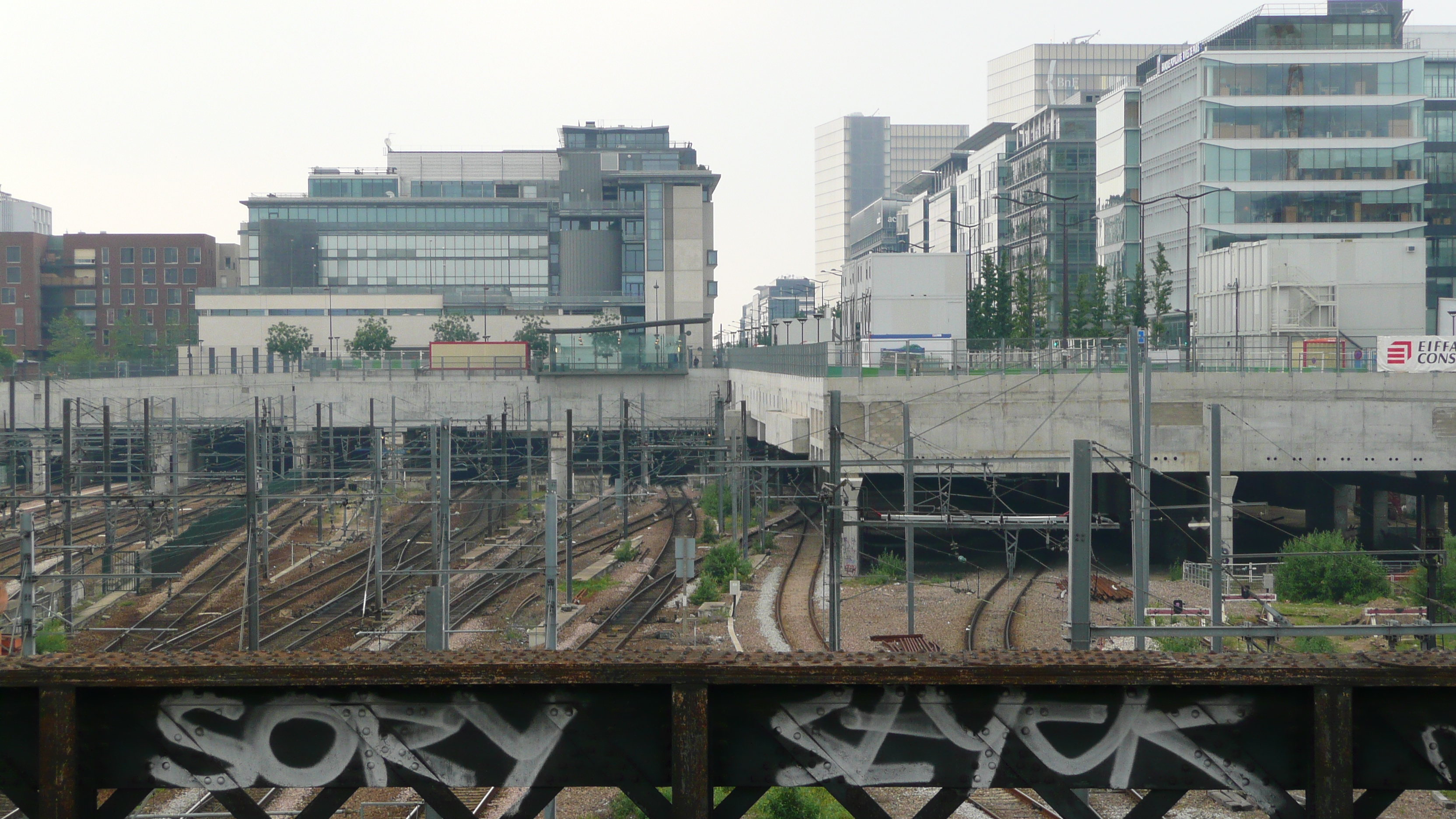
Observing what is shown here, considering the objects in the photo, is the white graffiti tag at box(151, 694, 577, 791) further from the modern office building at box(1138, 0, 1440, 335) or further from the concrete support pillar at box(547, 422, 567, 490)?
the modern office building at box(1138, 0, 1440, 335)

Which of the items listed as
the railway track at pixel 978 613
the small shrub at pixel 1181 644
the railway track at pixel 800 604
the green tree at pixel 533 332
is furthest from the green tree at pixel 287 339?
the small shrub at pixel 1181 644

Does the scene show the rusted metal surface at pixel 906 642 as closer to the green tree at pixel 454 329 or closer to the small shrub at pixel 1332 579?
the small shrub at pixel 1332 579

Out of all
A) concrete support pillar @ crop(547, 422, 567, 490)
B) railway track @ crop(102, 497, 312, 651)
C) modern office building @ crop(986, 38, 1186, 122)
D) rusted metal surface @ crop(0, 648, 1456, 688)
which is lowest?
railway track @ crop(102, 497, 312, 651)

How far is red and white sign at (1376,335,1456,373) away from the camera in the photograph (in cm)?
3244

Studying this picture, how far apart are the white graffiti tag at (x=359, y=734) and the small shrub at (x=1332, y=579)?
2571cm

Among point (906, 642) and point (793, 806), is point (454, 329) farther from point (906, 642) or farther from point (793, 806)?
point (793, 806)

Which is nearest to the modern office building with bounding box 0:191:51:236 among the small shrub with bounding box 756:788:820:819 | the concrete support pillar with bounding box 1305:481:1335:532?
the concrete support pillar with bounding box 1305:481:1335:532

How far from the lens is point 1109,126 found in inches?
2985

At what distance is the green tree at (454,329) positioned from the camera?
87.1m

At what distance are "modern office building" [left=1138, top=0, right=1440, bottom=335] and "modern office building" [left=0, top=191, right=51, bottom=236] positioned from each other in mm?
126671

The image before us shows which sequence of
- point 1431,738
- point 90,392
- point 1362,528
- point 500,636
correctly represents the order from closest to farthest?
point 1431,738
point 500,636
point 1362,528
point 90,392

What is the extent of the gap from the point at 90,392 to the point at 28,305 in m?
54.1

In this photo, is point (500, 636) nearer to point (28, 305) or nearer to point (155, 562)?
point (155, 562)

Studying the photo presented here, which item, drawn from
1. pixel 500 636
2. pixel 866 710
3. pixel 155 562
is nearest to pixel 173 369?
pixel 155 562
